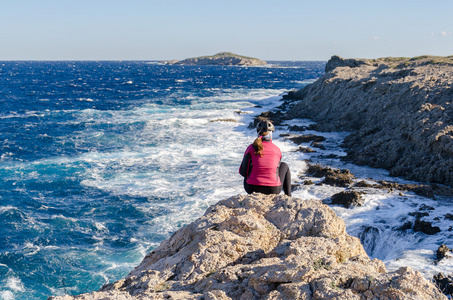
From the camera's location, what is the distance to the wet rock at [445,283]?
23.2ft

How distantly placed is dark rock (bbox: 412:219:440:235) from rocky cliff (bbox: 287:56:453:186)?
17.3ft

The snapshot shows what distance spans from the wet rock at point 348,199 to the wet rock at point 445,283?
627cm

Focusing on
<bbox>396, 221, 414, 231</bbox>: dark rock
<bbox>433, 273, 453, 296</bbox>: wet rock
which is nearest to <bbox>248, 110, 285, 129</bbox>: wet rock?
<bbox>396, 221, 414, 231</bbox>: dark rock

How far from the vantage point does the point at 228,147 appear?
26.4 meters

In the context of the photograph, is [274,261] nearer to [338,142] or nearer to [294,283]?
[294,283]

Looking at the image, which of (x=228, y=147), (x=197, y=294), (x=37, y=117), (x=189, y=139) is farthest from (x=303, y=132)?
(x=37, y=117)

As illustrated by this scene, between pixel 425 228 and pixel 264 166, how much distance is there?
8.31 metres

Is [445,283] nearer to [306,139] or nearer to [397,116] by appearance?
[397,116]

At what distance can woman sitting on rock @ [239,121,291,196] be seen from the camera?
568 centimetres

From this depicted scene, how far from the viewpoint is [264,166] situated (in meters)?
5.69

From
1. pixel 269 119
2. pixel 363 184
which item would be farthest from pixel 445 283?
pixel 269 119

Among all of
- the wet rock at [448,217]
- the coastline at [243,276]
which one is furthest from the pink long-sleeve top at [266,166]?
the wet rock at [448,217]

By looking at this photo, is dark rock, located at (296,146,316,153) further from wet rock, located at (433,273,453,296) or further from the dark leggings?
the dark leggings

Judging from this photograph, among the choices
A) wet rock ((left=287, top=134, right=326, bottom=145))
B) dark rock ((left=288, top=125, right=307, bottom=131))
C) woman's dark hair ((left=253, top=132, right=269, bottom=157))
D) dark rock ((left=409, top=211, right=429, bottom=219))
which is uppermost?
woman's dark hair ((left=253, top=132, right=269, bottom=157))
